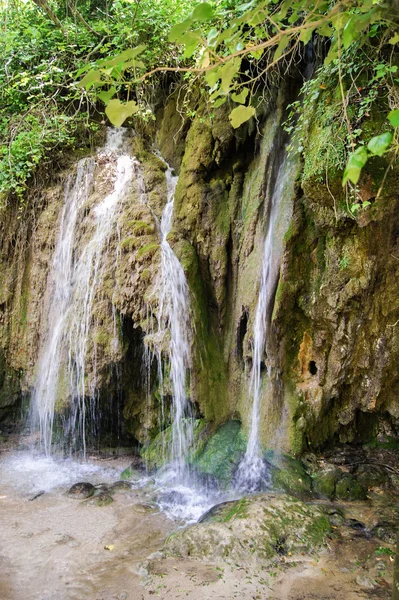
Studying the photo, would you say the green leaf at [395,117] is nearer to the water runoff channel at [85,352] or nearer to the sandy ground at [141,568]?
the sandy ground at [141,568]

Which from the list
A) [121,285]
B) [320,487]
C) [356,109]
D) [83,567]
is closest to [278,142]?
[356,109]

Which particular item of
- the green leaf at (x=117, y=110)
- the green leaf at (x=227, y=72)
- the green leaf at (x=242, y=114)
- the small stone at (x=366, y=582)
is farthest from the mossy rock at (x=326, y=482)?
the green leaf at (x=117, y=110)

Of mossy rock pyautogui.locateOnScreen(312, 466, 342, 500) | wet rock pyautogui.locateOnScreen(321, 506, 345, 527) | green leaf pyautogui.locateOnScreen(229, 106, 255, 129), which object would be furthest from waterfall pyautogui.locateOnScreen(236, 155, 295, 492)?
green leaf pyautogui.locateOnScreen(229, 106, 255, 129)

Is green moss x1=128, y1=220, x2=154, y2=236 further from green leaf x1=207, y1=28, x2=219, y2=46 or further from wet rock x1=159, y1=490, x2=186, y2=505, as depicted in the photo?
green leaf x1=207, y1=28, x2=219, y2=46

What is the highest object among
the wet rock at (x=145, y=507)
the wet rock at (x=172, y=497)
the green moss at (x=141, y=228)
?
the green moss at (x=141, y=228)

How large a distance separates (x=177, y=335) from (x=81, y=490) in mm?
2314

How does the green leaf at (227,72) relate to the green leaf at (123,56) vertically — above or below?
above

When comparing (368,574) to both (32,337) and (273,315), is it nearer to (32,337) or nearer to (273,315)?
(273,315)

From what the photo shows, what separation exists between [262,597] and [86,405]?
4.08 metres

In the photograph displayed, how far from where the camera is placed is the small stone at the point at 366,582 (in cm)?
355

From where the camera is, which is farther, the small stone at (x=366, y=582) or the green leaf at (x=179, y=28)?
the small stone at (x=366, y=582)

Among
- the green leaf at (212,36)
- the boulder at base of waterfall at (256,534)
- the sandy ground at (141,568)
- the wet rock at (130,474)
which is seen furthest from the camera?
the wet rock at (130,474)

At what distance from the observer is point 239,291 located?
243 inches

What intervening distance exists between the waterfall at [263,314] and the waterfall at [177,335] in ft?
3.12
